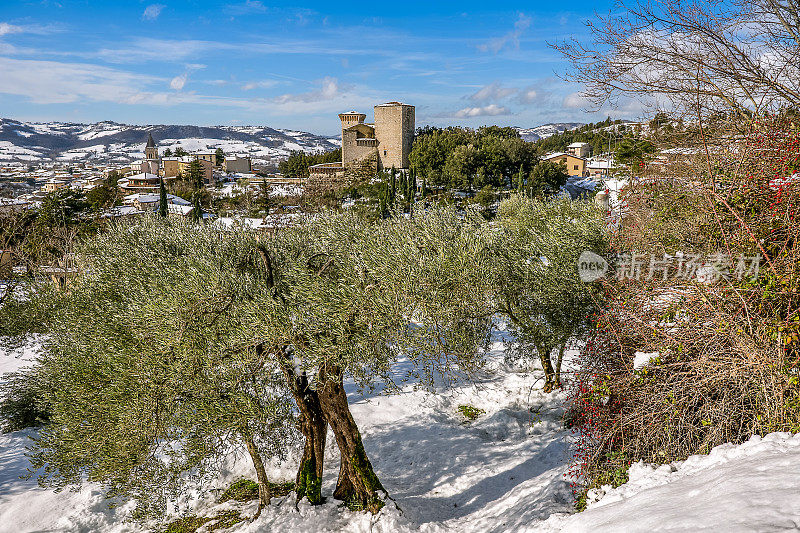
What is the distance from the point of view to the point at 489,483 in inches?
433

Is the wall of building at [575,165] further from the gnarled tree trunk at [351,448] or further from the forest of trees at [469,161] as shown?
the gnarled tree trunk at [351,448]

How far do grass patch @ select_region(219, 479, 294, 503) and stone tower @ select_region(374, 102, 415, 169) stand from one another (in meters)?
63.9

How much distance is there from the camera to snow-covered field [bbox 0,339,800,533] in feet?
15.5

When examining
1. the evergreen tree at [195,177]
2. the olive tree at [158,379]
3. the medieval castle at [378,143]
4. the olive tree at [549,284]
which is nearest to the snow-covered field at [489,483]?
the olive tree at [549,284]

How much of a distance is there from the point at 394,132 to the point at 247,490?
66.5 m

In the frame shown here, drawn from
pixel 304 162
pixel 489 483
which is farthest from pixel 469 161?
pixel 489 483

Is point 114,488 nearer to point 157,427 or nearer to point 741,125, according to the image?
point 157,427

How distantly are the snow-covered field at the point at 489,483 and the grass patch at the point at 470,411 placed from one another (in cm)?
20

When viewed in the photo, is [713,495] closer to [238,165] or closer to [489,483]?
[489,483]

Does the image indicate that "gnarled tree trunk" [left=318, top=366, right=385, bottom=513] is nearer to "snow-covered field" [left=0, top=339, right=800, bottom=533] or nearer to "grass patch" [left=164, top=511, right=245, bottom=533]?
"snow-covered field" [left=0, top=339, right=800, bottom=533]

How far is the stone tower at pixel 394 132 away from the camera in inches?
2778

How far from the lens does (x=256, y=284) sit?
8.02m

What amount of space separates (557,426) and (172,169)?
107201 mm

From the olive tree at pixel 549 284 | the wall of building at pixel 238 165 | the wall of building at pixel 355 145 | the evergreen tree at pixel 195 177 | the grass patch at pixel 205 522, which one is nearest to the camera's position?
the grass patch at pixel 205 522
